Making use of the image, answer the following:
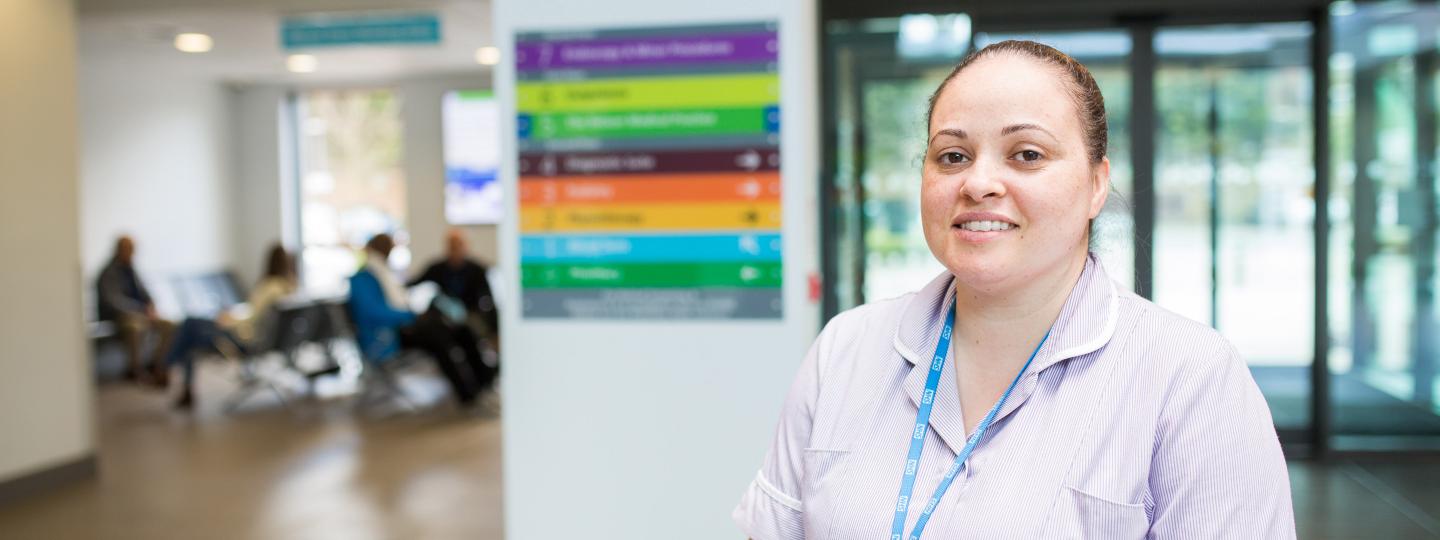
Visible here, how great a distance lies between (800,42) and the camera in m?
3.07

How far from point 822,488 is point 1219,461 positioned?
1.44 ft

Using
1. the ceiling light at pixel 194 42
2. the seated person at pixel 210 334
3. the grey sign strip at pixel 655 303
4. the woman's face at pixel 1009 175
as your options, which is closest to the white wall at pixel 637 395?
the grey sign strip at pixel 655 303

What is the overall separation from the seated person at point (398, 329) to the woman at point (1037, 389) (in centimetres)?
704

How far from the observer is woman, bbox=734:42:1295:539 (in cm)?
121

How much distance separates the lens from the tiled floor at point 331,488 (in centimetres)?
496

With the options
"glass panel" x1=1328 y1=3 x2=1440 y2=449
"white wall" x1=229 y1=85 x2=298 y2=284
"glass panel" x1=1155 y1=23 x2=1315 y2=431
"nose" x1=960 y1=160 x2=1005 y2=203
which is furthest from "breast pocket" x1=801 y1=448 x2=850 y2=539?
"white wall" x1=229 y1=85 x2=298 y2=284

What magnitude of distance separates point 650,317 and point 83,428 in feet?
14.2

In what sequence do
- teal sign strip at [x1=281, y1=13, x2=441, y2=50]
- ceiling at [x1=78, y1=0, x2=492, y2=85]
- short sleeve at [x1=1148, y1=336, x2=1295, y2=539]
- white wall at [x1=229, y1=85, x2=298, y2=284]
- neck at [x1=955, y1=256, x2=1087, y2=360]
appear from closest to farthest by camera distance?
1. short sleeve at [x1=1148, y1=336, x2=1295, y2=539]
2. neck at [x1=955, y1=256, x2=1087, y2=360]
3. ceiling at [x1=78, y1=0, x2=492, y2=85]
4. teal sign strip at [x1=281, y1=13, x2=441, y2=50]
5. white wall at [x1=229, y1=85, x2=298, y2=284]

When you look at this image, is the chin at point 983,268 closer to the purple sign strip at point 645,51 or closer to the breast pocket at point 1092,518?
the breast pocket at point 1092,518

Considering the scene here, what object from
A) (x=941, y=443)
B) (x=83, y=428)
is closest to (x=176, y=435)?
(x=83, y=428)

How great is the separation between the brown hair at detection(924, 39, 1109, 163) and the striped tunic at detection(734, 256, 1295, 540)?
0.15 metres

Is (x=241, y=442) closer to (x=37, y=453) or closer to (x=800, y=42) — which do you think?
(x=37, y=453)

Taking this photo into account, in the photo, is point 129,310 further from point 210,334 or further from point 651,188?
point 651,188

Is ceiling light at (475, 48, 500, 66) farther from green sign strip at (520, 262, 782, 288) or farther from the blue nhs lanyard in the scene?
the blue nhs lanyard
